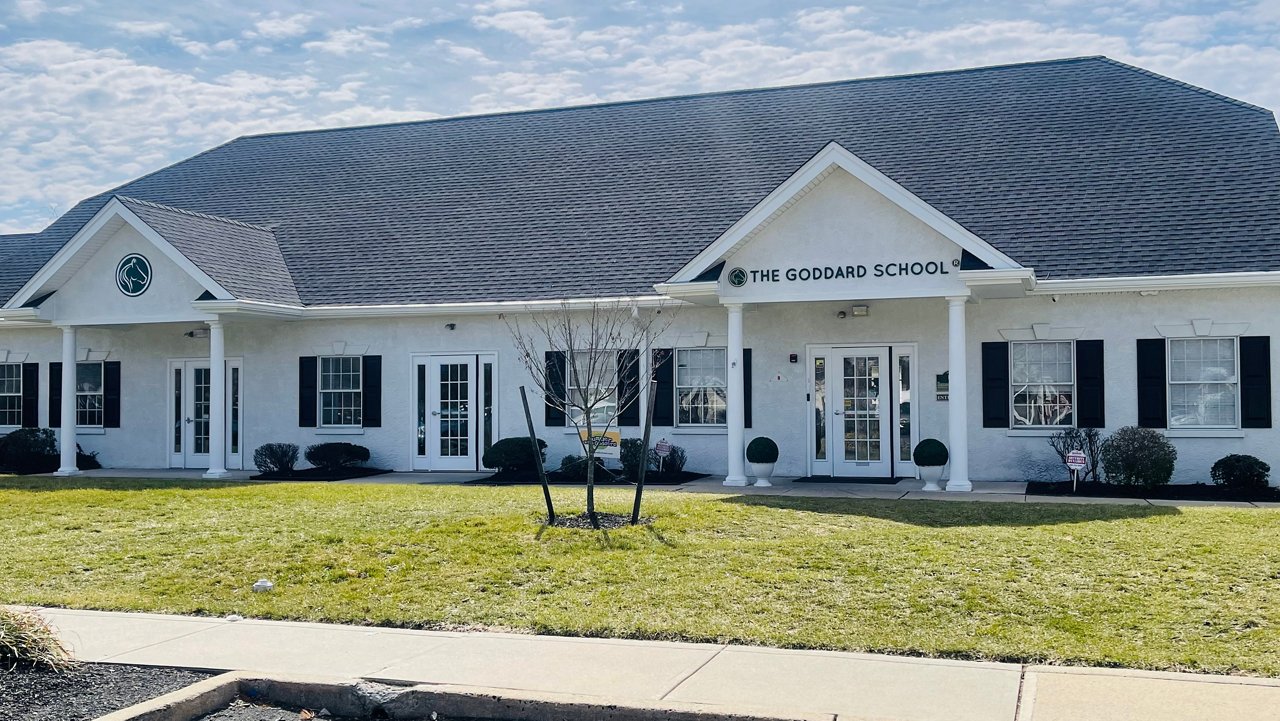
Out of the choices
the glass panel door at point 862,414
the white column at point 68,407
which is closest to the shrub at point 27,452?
the white column at point 68,407

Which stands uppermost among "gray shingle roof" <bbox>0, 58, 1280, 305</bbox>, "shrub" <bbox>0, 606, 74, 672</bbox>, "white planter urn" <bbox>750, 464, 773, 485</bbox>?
"gray shingle roof" <bbox>0, 58, 1280, 305</bbox>

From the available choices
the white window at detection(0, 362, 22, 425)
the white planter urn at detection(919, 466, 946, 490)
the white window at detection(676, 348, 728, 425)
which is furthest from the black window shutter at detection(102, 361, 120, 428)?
the white planter urn at detection(919, 466, 946, 490)

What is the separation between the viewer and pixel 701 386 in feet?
65.4

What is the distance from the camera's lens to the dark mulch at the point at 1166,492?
15.7 metres

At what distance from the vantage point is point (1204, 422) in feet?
56.7

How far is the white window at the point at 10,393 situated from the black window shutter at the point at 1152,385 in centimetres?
2158

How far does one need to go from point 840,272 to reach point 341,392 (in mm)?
10067

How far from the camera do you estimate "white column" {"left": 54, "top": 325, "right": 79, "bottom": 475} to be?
21734mm

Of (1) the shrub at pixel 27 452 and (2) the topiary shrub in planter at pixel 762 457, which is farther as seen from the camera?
(1) the shrub at pixel 27 452

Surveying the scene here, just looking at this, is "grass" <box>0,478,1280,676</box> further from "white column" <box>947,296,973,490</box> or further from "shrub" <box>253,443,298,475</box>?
"shrub" <box>253,443,298,475</box>

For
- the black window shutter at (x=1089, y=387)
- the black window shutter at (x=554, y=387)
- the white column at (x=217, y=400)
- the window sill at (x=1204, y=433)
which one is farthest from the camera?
the white column at (x=217, y=400)

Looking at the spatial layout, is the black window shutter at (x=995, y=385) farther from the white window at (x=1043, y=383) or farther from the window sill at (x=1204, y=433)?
the window sill at (x=1204, y=433)

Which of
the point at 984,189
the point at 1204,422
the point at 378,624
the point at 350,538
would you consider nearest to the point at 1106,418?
the point at 1204,422

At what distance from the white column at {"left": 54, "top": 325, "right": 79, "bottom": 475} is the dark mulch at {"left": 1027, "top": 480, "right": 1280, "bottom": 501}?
56.2ft
